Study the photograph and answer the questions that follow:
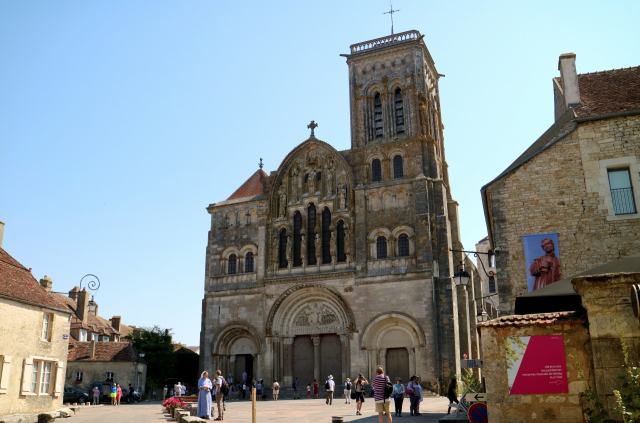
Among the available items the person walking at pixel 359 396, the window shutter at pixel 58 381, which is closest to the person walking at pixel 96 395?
the window shutter at pixel 58 381

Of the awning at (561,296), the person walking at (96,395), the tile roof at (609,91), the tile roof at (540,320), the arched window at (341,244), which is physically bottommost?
the person walking at (96,395)

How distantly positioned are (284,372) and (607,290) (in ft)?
86.0

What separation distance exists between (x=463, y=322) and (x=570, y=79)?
16.0 meters

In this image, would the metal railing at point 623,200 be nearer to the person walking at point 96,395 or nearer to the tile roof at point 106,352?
the person walking at point 96,395

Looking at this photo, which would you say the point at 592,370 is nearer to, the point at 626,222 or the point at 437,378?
the point at 626,222

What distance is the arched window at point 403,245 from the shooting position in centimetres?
3174

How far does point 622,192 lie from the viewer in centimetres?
1675

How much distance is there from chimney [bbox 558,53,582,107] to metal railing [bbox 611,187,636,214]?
11.2 ft

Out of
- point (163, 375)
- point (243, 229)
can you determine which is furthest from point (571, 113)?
point (163, 375)

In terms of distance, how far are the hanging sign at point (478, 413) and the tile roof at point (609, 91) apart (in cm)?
1112

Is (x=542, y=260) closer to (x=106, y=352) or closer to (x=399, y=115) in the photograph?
(x=399, y=115)

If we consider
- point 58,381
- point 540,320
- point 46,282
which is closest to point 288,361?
point 58,381

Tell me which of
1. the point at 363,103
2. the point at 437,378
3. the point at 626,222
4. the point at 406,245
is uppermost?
the point at 363,103

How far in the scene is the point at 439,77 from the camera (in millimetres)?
42000
